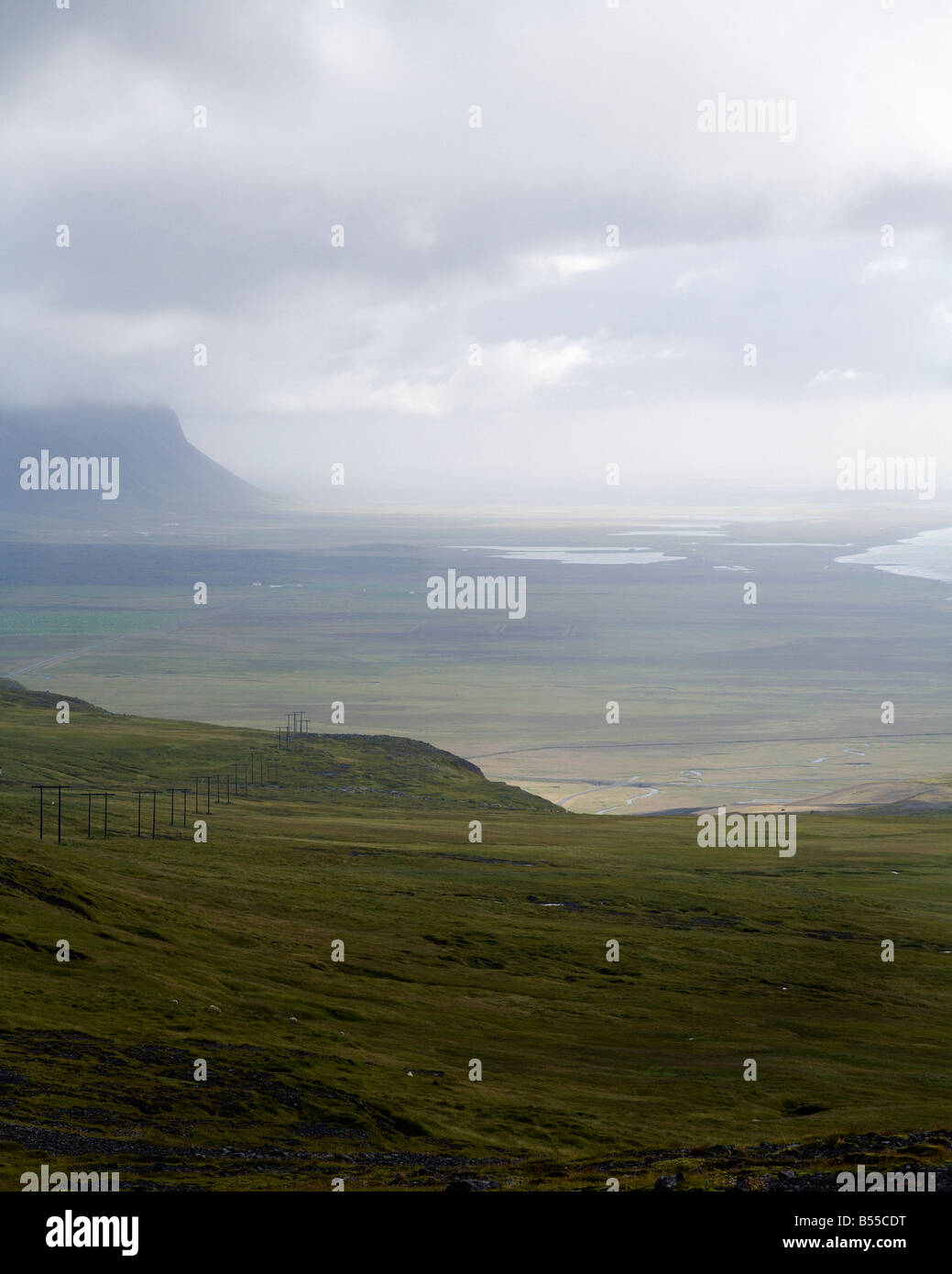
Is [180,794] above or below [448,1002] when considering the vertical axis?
above

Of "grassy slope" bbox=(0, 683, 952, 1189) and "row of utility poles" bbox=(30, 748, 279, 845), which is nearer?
"grassy slope" bbox=(0, 683, 952, 1189)

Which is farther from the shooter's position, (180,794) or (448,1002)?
(180,794)

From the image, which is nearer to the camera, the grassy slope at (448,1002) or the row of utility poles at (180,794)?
the grassy slope at (448,1002)

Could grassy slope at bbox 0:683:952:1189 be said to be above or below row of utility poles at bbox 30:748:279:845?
below

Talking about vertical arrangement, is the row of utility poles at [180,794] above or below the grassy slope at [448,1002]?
above
